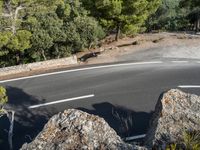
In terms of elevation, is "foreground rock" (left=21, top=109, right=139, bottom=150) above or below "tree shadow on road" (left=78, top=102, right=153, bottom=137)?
above

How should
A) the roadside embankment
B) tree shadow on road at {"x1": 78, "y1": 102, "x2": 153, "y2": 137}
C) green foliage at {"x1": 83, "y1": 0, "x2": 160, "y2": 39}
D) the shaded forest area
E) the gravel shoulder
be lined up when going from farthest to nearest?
green foliage at {"x1": 83, "y1": 0, "x2": 160, "y2": 39}
the shaded forest area
the gravel shoulder
the roadside embankment
tree shadow on road at {"x1": 78, "y1": 102, "x2": 153, "y2": 137}

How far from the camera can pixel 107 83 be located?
18.6 m

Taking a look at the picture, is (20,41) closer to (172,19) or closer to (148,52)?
(148,52)

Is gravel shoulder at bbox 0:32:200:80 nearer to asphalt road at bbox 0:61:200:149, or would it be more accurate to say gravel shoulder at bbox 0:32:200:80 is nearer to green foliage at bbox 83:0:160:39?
asphalt road at bbox 0:61:200:149

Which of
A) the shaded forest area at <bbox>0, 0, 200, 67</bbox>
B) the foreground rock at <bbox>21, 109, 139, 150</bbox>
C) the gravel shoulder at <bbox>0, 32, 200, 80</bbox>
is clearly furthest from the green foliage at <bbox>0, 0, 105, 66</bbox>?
the foreground rock at <bbox>21, 109, 139, 150</bbox>

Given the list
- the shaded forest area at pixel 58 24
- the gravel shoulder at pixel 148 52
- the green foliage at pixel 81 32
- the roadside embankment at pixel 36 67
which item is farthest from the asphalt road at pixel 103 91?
the green foliage at pixel 81 32

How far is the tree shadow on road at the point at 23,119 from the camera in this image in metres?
14.1

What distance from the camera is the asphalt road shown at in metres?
15.1

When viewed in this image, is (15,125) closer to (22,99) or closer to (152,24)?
(22,99)

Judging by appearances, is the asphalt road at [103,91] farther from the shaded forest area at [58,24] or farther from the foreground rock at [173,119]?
the foreground rock at [173,119]

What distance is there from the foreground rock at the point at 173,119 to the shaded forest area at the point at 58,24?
14.7 m

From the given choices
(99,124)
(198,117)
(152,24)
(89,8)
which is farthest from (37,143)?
(152,24)

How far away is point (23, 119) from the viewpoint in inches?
612

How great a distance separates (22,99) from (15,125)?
253 centimetres
